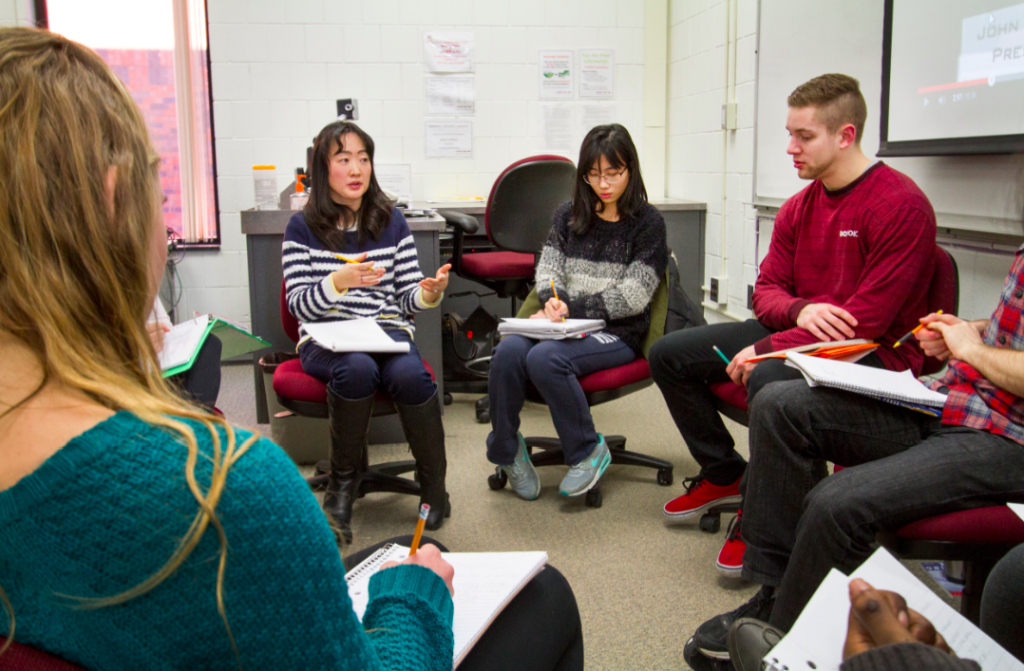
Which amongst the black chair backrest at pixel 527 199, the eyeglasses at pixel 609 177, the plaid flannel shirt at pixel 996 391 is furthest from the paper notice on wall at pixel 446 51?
the plaid flannel shirt at pixel 996 391

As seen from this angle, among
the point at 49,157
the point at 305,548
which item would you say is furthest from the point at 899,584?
the point at 49,157

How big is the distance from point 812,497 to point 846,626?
34 centimetres

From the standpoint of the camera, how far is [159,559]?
521 mm

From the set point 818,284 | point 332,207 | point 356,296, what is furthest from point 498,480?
point 818,284

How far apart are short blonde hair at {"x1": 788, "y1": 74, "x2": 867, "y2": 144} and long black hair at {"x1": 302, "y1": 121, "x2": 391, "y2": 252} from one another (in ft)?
4.30

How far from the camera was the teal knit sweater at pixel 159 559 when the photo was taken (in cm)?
52

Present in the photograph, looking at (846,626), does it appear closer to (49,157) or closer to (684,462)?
(49,157)

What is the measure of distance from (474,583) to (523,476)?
1.57 metres

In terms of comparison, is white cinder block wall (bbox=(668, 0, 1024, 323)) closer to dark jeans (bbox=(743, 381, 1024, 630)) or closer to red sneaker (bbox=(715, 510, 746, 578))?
red sneaker (bbox=(715, 510, 746, 578))

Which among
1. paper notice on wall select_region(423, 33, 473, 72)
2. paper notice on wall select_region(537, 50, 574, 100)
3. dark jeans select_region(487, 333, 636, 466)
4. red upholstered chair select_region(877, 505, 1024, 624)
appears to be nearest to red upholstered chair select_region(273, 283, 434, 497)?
dark jeans select_region(487, 333, 636, 466)

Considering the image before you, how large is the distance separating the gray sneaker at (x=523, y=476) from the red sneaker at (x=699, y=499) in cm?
44

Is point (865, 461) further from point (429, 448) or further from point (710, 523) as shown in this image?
point (429, 448)

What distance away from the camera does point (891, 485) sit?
4.56 feet

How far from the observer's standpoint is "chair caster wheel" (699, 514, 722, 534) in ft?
7.47
